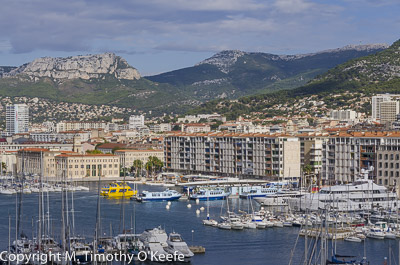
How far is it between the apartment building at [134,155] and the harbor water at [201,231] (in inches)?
1312

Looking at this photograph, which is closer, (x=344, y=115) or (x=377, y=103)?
(x=344, y=115)

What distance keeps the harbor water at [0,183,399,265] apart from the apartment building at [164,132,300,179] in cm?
1471

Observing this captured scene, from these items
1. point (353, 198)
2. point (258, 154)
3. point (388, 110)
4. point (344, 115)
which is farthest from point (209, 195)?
point (388, 110)

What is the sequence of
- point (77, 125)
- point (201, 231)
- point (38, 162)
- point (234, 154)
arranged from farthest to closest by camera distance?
point (77, 125)
point (38, 162)
point (234, 154)
point (201, 231)

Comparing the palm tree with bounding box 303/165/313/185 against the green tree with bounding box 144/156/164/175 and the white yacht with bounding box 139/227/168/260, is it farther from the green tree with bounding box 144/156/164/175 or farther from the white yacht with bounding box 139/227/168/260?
the white yacht with bounding box 139/227/168/260

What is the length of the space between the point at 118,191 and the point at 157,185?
11.2 m

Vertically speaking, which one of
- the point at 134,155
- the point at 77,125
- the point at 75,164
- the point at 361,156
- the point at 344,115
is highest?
the point at 344,115

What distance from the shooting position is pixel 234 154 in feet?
282

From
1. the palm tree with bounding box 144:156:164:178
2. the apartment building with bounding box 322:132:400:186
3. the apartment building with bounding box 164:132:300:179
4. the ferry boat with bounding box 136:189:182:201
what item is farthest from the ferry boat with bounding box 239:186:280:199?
the palm tree with bounding box 144:156:164:178

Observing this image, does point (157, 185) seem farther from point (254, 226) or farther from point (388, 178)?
point (254, 226)

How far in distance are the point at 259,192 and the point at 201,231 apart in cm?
1940

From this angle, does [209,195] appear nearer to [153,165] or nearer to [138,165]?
[153,165]

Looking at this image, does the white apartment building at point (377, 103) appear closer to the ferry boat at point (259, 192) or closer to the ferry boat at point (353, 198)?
the ferry boat at point (259, 192)

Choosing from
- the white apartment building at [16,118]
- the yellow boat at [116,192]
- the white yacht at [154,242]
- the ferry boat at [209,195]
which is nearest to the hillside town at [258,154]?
the yellow boat at [116,192]
